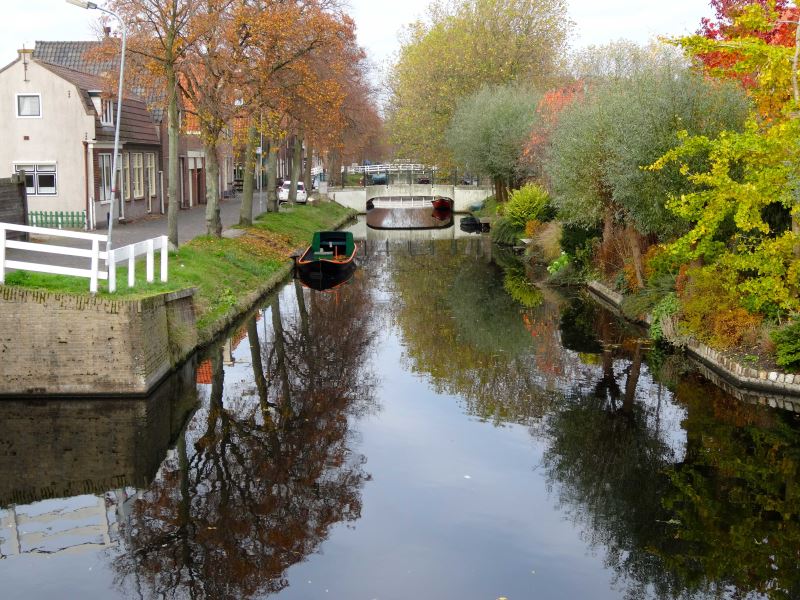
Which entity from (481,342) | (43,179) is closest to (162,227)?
(43,179)

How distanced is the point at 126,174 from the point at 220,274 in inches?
695

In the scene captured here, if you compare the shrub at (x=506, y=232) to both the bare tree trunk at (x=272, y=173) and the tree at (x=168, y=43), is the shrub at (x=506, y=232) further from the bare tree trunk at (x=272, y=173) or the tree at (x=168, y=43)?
Answer: the tree at (x=168, y=43)

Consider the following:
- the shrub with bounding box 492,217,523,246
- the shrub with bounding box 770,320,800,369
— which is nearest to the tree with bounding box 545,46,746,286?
the shrub with bounding box 770,320,800,369

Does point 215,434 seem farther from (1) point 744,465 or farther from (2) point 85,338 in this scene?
(1) point 744,465

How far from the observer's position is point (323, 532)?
37.3 feet

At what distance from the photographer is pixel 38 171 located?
3784 centimetres

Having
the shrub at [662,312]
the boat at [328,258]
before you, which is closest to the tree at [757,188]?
the shrub at [662,312]

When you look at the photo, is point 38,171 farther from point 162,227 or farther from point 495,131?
point 495,131

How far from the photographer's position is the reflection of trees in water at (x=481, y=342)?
703 inches

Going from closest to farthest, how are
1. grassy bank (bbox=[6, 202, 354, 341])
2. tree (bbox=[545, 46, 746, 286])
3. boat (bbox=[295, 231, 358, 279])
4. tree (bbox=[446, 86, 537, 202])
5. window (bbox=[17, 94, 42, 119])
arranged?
grassy bank (bbox=[6, 202, 354, 341]), tree (bbox=[545, 46, 746, 286]), boat (bbox=[295, 231, 358, 279]), window (bbox=[17, 94, 42, 119]), tree (bbox=[446, 86, 537, 202])

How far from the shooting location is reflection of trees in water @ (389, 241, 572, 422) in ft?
58.5

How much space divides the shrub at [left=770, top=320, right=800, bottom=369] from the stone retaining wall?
37.7 ft

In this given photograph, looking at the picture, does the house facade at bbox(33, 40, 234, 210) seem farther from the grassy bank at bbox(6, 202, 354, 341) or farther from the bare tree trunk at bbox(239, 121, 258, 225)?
the bare tree trunk at bbox(239, 121, 258, 225)

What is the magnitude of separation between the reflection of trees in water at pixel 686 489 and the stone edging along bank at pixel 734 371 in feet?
1.82
